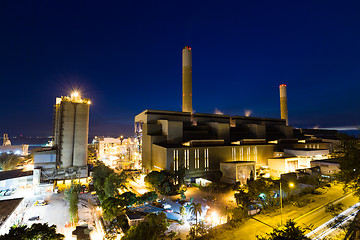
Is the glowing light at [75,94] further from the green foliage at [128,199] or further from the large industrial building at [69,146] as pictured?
the green foliage at [128,199]

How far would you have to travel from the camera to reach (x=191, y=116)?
64.9 meters

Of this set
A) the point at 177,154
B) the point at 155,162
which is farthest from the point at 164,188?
the point at 155,162

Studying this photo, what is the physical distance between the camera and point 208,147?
46.7m

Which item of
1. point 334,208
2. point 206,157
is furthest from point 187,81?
point 334,208

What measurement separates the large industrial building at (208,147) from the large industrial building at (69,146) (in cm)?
1725

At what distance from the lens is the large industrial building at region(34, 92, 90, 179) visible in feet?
153

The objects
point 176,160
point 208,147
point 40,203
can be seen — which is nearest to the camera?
point 40,203

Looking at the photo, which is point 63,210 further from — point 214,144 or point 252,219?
point 214,144

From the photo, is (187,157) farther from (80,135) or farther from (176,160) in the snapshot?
(80,135)

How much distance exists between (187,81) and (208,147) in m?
30.5

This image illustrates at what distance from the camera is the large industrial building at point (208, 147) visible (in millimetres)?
43812

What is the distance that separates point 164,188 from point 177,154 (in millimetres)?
9072

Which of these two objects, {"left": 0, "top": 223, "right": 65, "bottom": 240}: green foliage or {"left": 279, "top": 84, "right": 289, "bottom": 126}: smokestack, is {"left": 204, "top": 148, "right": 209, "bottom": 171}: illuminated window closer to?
{"left": 0, "top": 223, "right": 65, "bottom": 240}: green foliage

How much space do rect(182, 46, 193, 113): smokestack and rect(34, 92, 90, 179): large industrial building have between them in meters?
32.4
